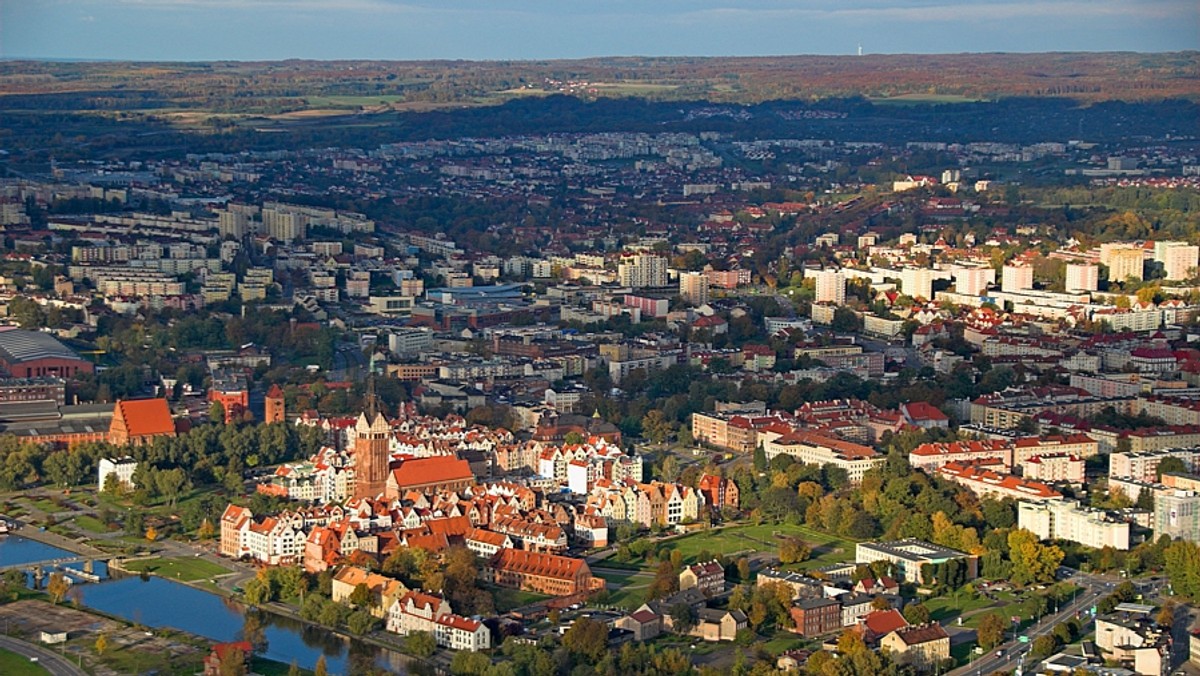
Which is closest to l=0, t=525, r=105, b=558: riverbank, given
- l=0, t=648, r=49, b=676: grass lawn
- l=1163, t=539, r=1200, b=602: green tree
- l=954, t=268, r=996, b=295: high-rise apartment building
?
l=0, t=648, r=49, b=676: grass lawn

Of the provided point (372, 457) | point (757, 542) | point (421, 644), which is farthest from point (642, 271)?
point (421, 644)

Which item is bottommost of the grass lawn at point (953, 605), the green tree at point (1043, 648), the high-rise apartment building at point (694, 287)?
the high-rise apartment building at point (694, 287)

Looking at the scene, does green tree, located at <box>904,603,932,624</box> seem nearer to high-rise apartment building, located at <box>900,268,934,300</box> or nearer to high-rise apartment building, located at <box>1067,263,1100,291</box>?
high-rise apartment building, located at <box>900,268,934,300</box>

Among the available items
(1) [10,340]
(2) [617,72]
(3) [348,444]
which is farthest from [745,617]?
(2) [617,72]

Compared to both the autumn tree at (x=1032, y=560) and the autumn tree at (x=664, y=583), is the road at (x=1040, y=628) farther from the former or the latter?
the autumn tree at (x=664, y=583)

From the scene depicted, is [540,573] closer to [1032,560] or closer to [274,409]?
[1032,560]

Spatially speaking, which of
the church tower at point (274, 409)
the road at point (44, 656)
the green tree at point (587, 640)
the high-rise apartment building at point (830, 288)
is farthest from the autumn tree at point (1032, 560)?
the high-rise apartment building at point (830, 288)
